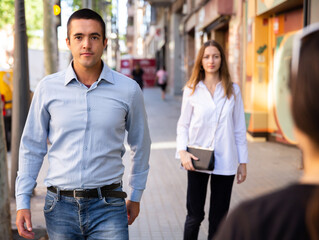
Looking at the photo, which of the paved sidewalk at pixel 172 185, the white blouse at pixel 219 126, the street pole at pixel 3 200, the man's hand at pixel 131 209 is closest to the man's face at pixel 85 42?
the man's hand at pixel 131 209

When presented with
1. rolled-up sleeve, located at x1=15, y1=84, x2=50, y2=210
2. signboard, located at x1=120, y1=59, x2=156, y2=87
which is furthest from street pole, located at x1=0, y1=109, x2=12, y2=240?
signboard, located at x1=120, y1=59, x2=156, y2=87

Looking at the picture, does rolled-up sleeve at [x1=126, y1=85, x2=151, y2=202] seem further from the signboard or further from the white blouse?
the signboard

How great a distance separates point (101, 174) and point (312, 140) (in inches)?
68.4

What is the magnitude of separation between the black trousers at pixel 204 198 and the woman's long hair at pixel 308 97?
3.03 m

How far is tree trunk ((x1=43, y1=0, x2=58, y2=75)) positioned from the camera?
36.3ft

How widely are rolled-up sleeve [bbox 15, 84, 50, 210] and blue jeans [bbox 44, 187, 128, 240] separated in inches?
7.2

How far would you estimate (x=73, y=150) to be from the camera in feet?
8.55

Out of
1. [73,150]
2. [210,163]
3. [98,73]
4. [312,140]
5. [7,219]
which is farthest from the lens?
[7,219]

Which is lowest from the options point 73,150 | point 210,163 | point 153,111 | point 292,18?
point 153,111

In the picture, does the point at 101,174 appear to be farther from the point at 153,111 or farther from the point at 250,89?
the point at 153,111

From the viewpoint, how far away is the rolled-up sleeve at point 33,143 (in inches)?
105

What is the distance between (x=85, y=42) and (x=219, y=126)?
1602mm

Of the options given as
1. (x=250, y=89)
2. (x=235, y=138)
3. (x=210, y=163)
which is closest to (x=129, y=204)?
(x=210, y=163)

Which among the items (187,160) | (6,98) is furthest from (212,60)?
(6,98)
